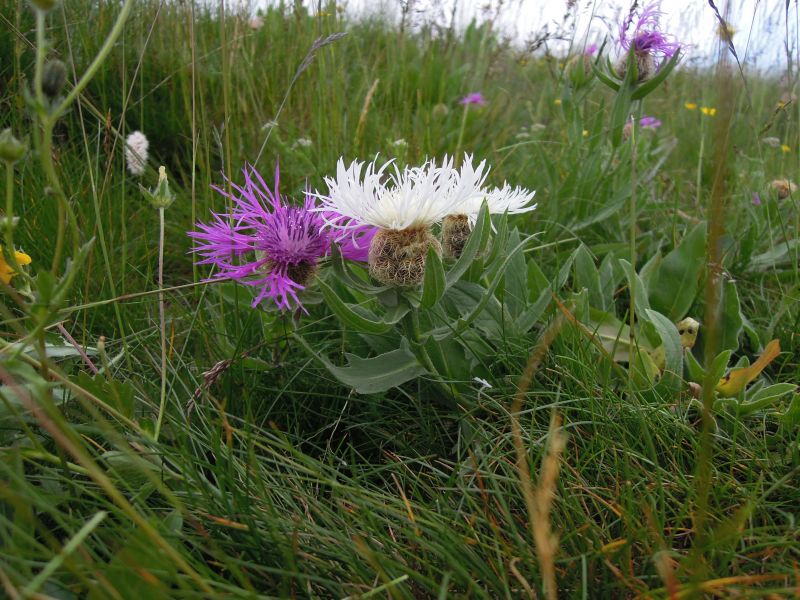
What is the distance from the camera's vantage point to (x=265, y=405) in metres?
1.31

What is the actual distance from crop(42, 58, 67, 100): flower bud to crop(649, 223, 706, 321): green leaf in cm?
134

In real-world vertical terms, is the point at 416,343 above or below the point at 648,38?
below

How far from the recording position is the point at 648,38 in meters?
1.66

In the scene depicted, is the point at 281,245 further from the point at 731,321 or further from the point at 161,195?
the point at 731,321

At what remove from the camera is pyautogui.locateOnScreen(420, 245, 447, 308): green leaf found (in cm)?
100

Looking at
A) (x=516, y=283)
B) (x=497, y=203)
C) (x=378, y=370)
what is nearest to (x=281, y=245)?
(x=378, y=370)

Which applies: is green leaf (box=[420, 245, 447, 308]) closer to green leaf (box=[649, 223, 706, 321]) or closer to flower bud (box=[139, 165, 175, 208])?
flower bud (box=[139, 165, 175, 208])

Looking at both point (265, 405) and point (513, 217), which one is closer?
point (265, 405)

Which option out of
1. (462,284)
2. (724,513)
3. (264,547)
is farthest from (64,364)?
(724,513)

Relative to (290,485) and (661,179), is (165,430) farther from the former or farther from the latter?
(661,179)

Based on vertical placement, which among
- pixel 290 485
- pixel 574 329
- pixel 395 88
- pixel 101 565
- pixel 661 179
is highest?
pixel 395 88

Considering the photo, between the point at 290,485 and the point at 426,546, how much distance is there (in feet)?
1.06

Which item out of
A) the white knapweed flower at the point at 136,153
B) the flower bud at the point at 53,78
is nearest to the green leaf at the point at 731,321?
the flower bud at the point at 53,78

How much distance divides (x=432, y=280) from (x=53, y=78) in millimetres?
571
